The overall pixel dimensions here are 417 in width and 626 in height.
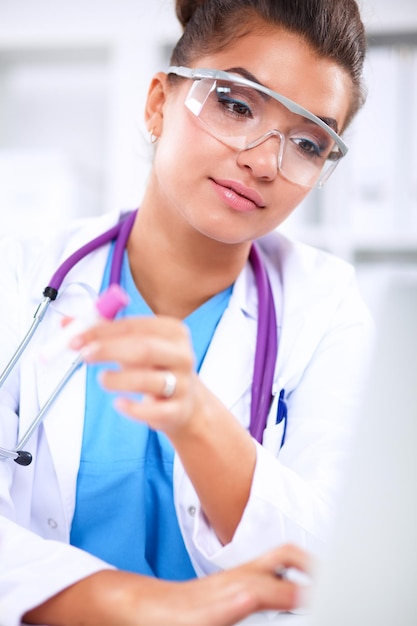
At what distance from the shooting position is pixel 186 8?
50.0 inches

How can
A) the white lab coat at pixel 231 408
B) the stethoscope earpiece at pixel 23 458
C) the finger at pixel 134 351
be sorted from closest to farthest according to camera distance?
the finger at pixel 134 351
the white lab coat at pixel 231 408
the stethoscope earpiece at pixel 23 458

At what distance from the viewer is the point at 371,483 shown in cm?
44

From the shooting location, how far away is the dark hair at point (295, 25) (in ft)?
3.56

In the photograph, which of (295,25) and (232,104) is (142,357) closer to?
(232,104)

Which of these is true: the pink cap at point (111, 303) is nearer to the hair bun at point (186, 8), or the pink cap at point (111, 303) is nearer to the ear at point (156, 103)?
the ear at point (156, 103)

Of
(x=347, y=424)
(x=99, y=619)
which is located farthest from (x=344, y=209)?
(x=99, y=619)

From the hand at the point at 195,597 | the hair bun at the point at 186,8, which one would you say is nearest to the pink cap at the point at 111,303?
the hand at the point at 195,597

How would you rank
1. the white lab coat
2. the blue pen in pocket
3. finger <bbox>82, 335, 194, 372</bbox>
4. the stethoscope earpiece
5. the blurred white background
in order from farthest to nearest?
1. the blurred white background
2. the blue pen in pocket
3. the stethoscope earpiece
4. the white lab coat
5. finger <bbox>82, 335, 194, 372</bbox>

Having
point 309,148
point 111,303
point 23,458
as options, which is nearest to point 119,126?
point 309,148

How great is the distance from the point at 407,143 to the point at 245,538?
5.65 feet

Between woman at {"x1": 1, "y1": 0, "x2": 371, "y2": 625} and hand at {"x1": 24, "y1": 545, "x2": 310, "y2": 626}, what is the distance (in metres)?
0.18

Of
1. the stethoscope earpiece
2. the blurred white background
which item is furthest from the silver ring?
the blurred white background

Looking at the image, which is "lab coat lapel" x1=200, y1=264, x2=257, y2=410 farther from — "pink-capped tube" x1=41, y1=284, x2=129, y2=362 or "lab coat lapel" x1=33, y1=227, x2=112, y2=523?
"pink-capped tube" x1=41, y1=284, x2=129, y2=362

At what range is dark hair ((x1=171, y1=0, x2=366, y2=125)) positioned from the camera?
3.56 feet
